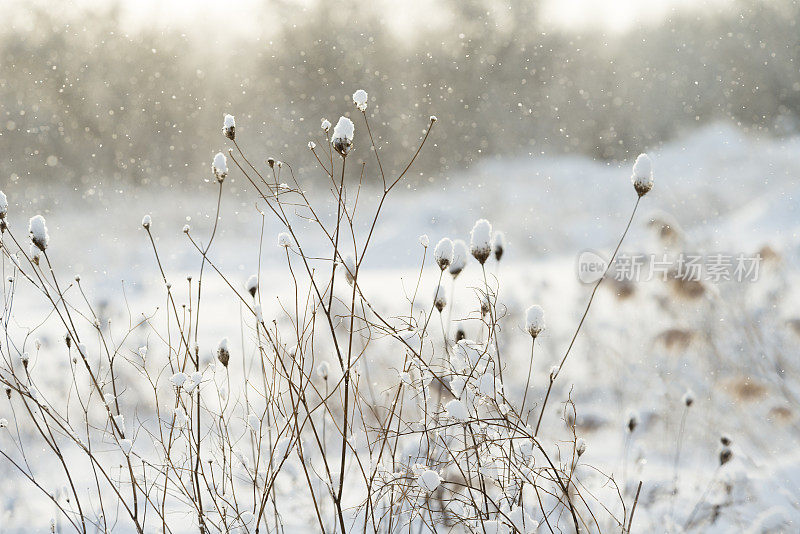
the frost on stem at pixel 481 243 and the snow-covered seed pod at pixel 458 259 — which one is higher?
the snow-covered seed pod at pixel 458 259

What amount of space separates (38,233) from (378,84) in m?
8.49

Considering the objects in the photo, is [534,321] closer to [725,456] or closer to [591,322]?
[725,456]

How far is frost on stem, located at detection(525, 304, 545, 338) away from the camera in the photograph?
2.44ft

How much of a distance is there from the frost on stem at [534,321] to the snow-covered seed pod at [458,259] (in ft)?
0.41

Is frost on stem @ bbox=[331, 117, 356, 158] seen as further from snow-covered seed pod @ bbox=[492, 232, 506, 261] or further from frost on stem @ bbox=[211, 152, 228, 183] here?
snow-covered seed pod @ bbox=[492, 232, 506, 261]

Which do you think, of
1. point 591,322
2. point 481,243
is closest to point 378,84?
point 591,322

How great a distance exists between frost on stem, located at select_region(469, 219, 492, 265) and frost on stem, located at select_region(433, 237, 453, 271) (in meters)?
0.04

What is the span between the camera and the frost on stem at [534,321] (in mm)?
743

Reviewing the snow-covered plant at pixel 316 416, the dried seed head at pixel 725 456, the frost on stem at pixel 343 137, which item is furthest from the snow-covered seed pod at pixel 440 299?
the dried seed head at pixel 725 456

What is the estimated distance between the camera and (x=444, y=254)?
808 mm

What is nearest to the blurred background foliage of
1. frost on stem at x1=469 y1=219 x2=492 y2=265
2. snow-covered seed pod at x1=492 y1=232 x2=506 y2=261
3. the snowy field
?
the snowy field

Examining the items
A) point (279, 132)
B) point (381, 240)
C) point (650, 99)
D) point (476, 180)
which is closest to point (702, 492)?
point (381, 240)

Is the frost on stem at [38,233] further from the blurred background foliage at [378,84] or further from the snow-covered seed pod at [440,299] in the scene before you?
the blurred background foliage at [378,84]

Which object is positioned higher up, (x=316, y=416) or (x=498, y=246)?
(x=316, y=416)
